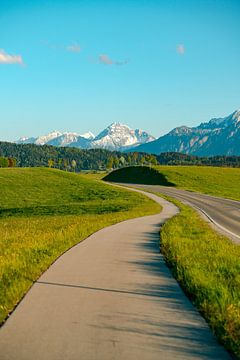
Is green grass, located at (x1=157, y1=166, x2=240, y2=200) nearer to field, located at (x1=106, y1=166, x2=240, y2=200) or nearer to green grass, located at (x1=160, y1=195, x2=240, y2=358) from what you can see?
field, located at (x1=106, y1=166, x2=240, y2=200)

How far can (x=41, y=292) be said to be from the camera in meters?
9.52

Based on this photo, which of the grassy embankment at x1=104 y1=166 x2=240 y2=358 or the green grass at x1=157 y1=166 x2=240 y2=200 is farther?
the green grass at x1=157 y1=166 x2=240 y2=200

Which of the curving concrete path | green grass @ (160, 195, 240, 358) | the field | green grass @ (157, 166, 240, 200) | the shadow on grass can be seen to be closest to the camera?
the curving concrete path

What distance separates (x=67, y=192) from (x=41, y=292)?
199 ft

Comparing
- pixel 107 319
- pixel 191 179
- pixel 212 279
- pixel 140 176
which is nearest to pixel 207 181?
pixel 191 179

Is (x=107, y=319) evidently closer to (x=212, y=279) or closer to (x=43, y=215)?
(x=212, y=279)

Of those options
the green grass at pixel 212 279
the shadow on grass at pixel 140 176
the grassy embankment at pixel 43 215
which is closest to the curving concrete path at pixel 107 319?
the green grass at pixel 212 279

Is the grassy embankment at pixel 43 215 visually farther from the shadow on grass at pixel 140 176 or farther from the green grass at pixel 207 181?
the shadow on grass at pixel 140 176

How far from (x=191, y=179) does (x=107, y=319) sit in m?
87.0

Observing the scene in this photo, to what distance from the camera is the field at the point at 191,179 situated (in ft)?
264

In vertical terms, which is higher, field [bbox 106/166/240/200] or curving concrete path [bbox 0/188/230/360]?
curving concrete path [bbox 0/188/230/360]

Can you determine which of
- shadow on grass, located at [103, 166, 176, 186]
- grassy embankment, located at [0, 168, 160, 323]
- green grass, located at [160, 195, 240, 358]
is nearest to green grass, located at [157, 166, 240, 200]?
shadow on grass, located at [103, 166, 176, 186]

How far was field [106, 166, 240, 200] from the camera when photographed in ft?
264

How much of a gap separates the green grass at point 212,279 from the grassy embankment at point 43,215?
3643 mm
